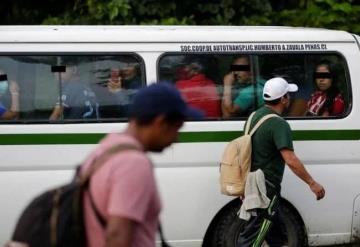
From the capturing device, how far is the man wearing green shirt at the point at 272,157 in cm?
553

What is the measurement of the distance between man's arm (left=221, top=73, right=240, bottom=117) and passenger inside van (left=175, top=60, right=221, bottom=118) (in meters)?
0.05

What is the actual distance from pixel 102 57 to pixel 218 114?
108cm

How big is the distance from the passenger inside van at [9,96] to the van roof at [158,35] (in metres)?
0.34

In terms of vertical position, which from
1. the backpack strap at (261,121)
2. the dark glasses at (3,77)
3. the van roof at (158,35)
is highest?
the van roof at (158,35)

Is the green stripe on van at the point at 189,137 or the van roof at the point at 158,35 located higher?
the van roof at the point at 158,35

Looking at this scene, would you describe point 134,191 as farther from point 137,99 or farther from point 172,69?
point 172,69

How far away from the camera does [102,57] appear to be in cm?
626

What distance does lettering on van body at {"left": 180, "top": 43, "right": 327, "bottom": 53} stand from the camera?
6.36 metres

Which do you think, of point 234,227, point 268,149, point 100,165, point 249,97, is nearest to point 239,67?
point 249,97

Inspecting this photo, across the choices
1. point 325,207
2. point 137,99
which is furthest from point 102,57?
point 137,99

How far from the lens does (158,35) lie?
632cm

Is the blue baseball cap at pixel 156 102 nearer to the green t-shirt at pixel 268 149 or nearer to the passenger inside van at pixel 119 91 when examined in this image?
the green t-shirt at pixel 268 149

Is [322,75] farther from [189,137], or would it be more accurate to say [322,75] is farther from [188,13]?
[188,13]

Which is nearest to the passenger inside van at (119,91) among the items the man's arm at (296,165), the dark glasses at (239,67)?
the dark glasses at (239,67)
